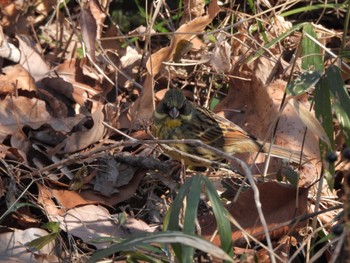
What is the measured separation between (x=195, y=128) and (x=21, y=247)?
4.46 feet

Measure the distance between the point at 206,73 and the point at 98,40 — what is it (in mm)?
636

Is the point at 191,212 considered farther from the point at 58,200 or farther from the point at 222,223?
the point at 58,200

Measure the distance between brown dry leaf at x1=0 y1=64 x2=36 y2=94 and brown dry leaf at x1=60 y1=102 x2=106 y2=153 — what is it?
482 mm

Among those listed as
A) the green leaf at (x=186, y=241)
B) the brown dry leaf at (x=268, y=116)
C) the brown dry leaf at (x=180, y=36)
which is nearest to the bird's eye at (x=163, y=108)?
the brown dry leaf at (x=180, y=36)

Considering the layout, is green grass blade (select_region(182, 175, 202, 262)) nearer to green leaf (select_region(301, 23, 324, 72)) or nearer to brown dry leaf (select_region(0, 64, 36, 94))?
green leaf (select_region(301, 23, 324, 72))

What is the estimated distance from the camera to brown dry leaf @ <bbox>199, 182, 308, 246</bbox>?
3180 millimetres

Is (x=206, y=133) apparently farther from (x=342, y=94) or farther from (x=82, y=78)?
(x=342, y=94)

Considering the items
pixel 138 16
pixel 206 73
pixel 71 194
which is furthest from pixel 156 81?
pixel 71 194

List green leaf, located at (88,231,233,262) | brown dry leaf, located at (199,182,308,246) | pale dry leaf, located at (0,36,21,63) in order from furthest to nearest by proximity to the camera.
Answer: pale dry leaf, located at (0,36,21,63) < brown dry leaf, located at (199,182,308,246) < green leaf, located at (88,231,233,262)

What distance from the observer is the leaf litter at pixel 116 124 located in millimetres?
3375

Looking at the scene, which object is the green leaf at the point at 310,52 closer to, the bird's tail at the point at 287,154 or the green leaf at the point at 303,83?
the green leaf at the point at 303,83

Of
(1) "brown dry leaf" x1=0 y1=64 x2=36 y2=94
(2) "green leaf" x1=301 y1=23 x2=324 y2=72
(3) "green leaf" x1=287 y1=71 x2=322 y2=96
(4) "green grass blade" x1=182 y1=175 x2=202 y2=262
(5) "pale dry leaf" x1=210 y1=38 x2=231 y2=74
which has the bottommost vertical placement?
(1) "brown dry leaf" x1=0 y1=64 x2=36 y2=94

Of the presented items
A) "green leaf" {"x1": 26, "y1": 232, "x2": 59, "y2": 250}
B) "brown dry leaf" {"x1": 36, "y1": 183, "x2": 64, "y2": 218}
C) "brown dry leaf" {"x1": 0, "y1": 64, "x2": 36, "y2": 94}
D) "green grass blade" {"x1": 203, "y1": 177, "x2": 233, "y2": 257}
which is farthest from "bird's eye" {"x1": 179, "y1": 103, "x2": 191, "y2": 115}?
"green grass blade" {"x1": 203, "y1": 177, "x2": 233, "y2": 257}

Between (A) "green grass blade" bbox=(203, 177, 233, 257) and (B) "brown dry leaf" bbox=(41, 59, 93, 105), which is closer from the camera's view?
(A) "green grass blade" bbox=(203, 177, 233, 257)
